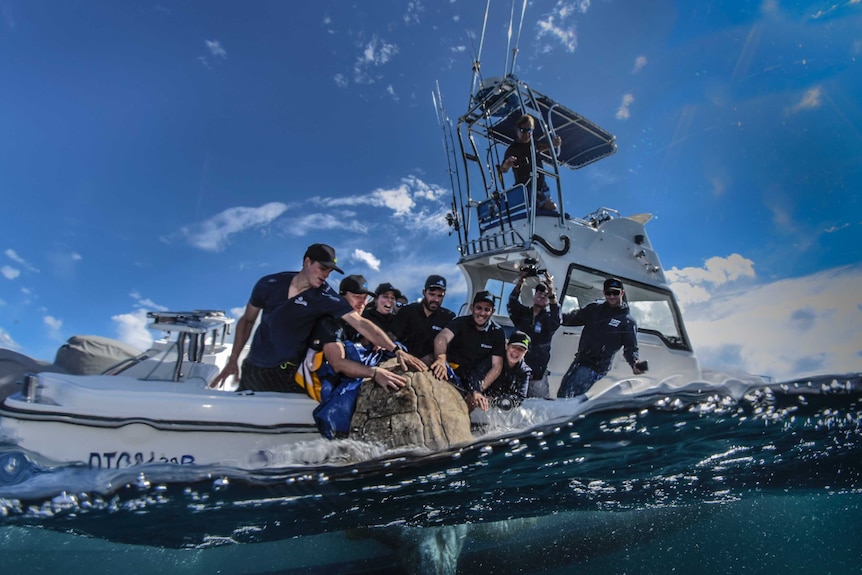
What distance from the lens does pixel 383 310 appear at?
14.3 feet

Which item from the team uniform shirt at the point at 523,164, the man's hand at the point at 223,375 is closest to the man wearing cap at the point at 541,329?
the team uniform shirt at the point at 523,164

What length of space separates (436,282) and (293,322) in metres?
1.95

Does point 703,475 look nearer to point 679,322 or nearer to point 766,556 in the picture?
point 679,322

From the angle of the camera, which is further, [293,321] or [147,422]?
[293,321]

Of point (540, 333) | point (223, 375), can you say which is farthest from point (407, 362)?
point (540, 333)

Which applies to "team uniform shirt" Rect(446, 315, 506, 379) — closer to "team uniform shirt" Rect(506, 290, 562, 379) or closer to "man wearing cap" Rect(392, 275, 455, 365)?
"man wearing cap" Rect(392, 275, 455, 365)

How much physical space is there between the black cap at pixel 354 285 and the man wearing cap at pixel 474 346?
815 mm

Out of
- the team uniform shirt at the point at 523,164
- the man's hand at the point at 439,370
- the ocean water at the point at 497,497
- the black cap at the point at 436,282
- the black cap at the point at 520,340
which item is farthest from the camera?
the team uniform shirt at the point at 523,164

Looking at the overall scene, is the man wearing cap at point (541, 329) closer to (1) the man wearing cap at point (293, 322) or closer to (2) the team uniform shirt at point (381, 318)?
(2) the team uniform shirt at point (381, 318)

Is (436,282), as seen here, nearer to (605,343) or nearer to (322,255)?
(322,255)

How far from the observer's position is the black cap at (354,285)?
341cm

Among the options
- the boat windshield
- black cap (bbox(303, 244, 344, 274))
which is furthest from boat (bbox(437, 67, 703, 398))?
black cap (bbox(303, 244, 344, 274))

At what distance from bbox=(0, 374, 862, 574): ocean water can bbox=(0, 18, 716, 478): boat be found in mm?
163

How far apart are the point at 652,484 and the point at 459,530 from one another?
113 inches
